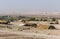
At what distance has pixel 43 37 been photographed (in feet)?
74.9

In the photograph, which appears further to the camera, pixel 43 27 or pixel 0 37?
pixel 43 27

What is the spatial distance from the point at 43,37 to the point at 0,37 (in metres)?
3.96

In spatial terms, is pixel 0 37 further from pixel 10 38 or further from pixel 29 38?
pixel 29 38

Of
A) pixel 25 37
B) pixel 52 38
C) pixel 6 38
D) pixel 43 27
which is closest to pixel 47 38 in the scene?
pixel 52 38

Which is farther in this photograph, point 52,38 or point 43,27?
point 43,27

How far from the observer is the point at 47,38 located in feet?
72.8

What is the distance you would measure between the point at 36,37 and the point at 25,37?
1020 millimetres

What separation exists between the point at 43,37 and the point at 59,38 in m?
1.51

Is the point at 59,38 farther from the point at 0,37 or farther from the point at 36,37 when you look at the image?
the point at 0,37

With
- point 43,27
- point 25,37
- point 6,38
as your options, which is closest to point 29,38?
point 25,37

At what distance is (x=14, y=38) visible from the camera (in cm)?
2177

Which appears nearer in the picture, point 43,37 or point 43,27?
point 43,37

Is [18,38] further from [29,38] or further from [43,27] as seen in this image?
[43,27]

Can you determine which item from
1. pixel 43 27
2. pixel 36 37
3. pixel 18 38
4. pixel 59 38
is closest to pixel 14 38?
pixel 18 38
